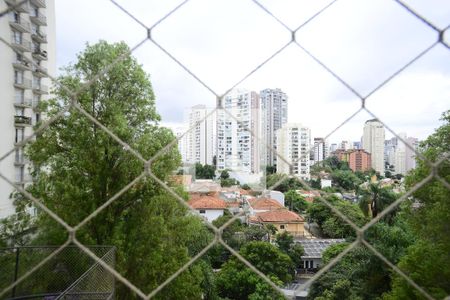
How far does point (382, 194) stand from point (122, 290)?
5151 mm

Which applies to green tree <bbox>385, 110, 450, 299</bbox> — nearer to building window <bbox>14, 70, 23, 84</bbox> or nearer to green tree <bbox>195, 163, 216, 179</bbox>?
green tree <bbox>195, 163, 216, 179</bbox>

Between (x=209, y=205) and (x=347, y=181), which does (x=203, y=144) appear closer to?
(x=209, y=205)

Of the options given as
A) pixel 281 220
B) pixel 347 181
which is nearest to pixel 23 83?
pixel 281 220

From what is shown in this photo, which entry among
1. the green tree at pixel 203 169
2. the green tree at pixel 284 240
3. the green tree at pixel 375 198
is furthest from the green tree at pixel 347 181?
the green tree at pixel 203 169

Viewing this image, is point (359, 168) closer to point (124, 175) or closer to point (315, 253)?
point (315, 253)

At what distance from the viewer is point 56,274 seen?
5.22 ft

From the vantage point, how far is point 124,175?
2061 millimetres

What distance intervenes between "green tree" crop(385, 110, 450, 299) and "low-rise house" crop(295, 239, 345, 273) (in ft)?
15.4

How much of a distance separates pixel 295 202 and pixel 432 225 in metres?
7.72

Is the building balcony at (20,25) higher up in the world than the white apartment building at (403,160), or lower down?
higher up

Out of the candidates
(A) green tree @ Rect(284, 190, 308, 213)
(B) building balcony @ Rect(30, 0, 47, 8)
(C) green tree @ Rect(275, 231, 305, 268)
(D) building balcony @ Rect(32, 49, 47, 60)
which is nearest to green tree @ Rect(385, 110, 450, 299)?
(B) building balcony @ Rect(30, 0, 47, 8)

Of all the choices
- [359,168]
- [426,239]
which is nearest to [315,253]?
[359,168]

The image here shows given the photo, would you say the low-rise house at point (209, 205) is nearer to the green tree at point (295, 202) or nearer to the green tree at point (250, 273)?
the green tree at point (250, 273)

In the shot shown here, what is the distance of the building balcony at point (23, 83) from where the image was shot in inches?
146
